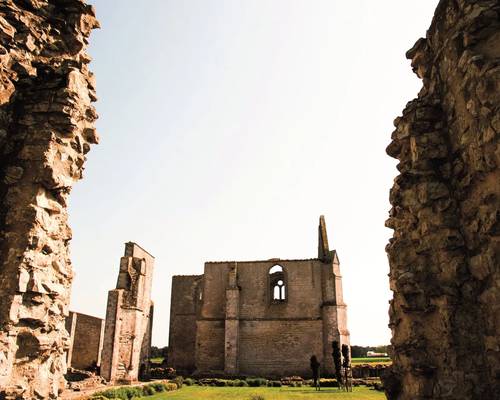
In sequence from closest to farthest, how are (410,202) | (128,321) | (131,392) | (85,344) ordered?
(410,202), (131,392), (128,321), (85,344)

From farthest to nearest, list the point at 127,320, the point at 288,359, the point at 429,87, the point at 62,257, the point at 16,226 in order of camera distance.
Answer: the point at 288,359 < the point at 127,320 < the point at 429,87 < the point at 62,257 < the point at 16,226

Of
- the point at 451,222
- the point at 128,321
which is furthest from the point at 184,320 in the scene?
the point at 451,222

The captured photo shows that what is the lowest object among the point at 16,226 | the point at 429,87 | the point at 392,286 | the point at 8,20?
the point at 392,286

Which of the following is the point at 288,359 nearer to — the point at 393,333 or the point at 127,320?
the point at 127,320

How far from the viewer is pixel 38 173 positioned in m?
4.17

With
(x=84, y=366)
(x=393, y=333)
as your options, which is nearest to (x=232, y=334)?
(x=84, y=366)

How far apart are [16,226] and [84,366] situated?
26.8 m

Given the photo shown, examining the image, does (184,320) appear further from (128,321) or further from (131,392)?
(131,392)

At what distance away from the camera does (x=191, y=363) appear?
94.4ft

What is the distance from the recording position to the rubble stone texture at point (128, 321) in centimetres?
1941

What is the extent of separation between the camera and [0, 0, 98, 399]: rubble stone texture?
3.74m

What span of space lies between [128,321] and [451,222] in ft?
66.0

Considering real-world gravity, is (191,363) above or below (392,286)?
below

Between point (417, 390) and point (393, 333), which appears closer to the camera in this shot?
point (417, 390)
